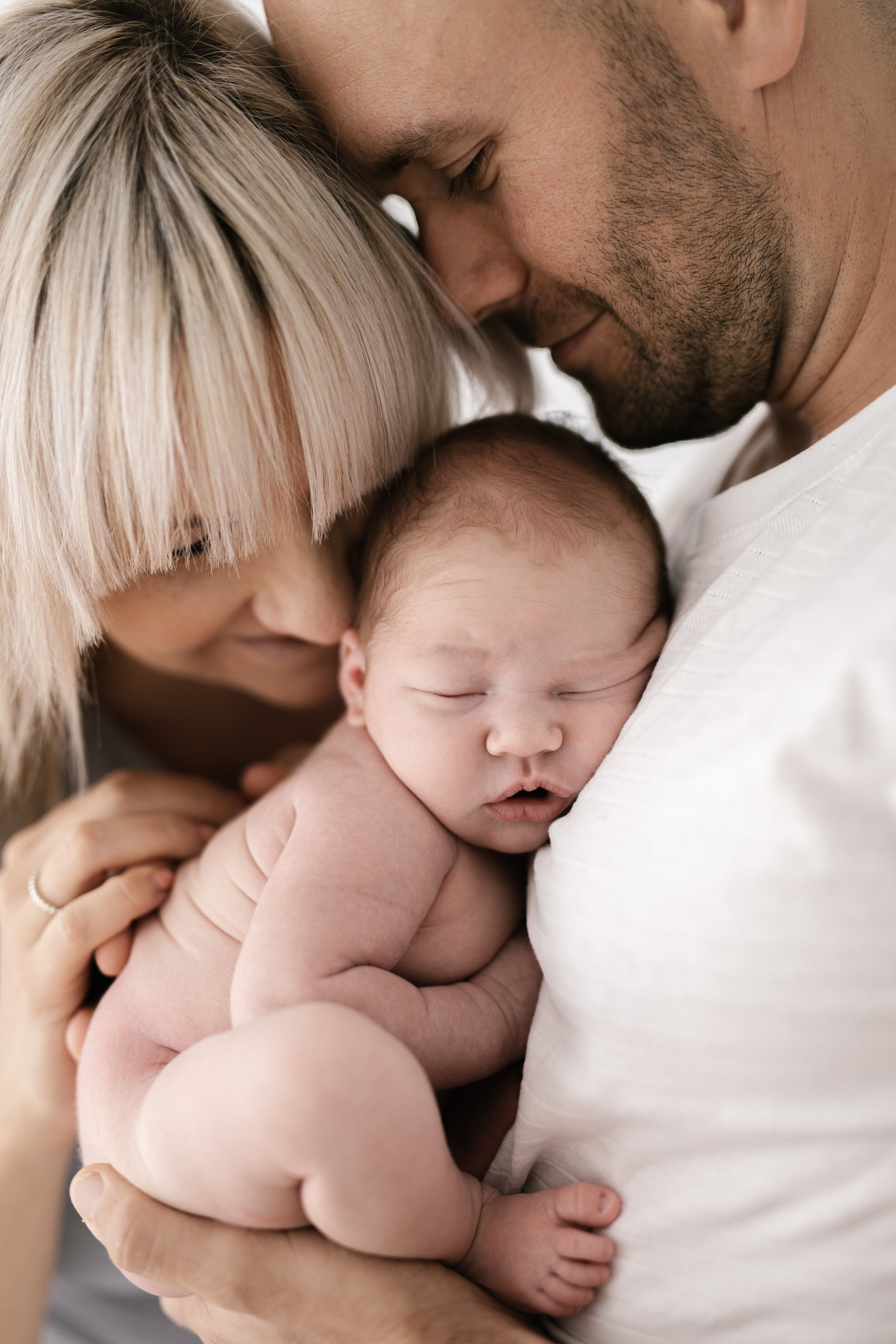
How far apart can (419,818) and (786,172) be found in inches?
33.5

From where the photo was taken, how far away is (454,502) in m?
1.04

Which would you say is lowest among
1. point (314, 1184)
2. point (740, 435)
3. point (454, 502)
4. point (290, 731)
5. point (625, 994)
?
point (290, 731)

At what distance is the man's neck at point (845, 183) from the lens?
3.56 ft

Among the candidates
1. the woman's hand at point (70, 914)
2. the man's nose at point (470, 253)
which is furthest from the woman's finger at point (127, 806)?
the man's nose at point (470, 253)

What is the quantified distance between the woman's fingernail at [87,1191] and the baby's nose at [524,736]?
579mm

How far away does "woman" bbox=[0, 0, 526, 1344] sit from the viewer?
0.95 meters

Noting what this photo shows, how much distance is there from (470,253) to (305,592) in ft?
1.62

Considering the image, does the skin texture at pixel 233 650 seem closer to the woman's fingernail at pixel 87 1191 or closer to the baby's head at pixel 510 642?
the baby's head at pixel 510 642

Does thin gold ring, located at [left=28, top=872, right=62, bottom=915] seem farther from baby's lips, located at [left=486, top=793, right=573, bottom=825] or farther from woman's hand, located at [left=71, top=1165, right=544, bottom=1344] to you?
baby's lips, located at [left=486, top=793, right=573, bottom=825]

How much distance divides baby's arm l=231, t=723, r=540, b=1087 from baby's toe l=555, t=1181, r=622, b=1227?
0.16 meters

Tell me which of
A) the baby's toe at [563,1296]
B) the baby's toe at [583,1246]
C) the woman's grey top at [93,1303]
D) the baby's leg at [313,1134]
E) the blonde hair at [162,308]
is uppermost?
the blonde hair at [162,308]

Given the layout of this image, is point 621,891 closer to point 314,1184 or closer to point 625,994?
point 625,994

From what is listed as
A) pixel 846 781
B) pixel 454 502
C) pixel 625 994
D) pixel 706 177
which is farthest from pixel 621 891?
pixel 706 177

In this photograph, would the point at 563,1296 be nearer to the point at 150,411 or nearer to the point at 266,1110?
the point at 266,1110
